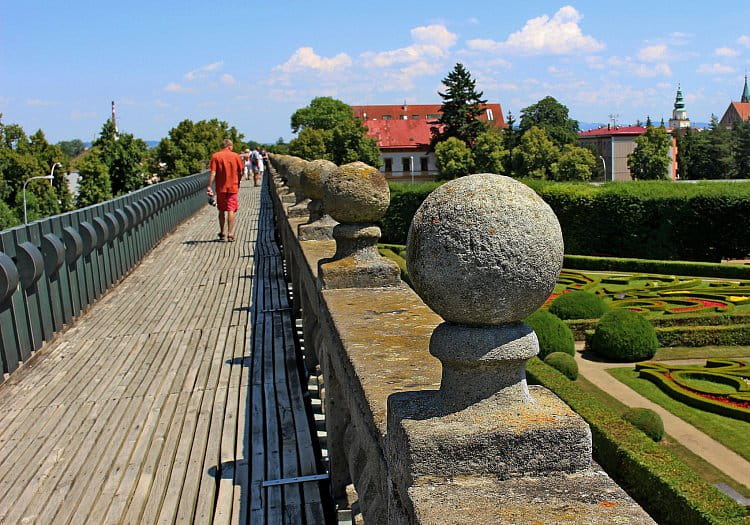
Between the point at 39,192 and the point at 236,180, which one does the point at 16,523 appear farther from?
Answer: the point at 39,192

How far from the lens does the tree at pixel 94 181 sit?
56681 millimetres

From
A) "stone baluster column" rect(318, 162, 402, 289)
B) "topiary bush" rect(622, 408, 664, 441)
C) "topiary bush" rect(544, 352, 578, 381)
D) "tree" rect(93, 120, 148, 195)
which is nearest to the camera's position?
"stone baluster column" rect(318, 162, 402, 289)

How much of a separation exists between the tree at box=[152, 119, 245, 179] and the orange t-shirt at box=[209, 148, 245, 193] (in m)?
32.7

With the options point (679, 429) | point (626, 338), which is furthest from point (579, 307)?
point (679, 429)

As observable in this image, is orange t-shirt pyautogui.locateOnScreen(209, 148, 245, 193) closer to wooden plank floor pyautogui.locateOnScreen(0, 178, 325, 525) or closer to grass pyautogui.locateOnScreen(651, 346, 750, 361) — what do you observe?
wooden plank floor pyautogui.locateOnScreen(0, 178, 325, 525)

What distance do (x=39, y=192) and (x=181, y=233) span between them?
4707 centimetres

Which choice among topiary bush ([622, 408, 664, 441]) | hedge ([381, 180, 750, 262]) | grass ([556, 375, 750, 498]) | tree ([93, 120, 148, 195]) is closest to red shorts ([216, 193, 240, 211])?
grass ([556, 375, 750, 498])

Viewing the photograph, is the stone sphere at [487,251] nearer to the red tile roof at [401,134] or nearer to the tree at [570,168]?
the tree at [570,168]

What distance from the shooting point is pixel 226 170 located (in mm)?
14984

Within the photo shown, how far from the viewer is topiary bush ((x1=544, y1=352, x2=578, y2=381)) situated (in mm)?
13289

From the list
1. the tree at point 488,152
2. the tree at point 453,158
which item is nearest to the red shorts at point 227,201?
the tree at point 453,158

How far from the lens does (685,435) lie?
1137 cm

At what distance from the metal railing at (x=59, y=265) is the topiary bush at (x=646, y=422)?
7395 mm

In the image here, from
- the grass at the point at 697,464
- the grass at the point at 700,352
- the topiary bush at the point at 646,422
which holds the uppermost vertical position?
the topiary bush at the point at 646,422
